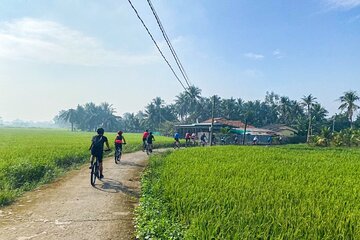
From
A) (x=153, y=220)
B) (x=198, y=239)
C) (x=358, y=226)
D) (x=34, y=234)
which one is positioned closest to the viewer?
(x=198, y=239)

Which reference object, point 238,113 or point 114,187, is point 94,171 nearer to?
point 114,187

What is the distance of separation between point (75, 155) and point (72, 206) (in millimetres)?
9353

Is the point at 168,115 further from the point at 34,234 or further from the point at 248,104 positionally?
the point at 34,234

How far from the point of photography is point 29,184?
345 inches

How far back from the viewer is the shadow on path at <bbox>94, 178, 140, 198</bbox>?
7.82 m

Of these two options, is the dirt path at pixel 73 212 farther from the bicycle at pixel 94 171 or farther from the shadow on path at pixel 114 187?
the bicycle at pixel 94 171

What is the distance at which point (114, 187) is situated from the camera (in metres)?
8.38

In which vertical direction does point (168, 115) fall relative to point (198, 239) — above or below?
above

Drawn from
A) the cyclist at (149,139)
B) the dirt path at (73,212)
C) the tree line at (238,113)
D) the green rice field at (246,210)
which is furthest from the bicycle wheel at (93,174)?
the tree line at (238,113)

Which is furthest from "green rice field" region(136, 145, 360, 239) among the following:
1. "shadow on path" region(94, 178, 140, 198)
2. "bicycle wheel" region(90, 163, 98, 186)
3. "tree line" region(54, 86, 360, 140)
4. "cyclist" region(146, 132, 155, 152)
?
"tree line" region(54, 86, 360, 140)

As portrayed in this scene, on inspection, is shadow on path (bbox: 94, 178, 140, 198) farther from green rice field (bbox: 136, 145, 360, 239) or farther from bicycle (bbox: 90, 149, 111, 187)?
green rice field (bbox: 136, 145, 360, 239)

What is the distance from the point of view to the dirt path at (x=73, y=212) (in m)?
4.78

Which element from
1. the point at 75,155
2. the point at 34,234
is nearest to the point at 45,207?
the point at 34,234

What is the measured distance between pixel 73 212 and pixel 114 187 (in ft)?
8.25
